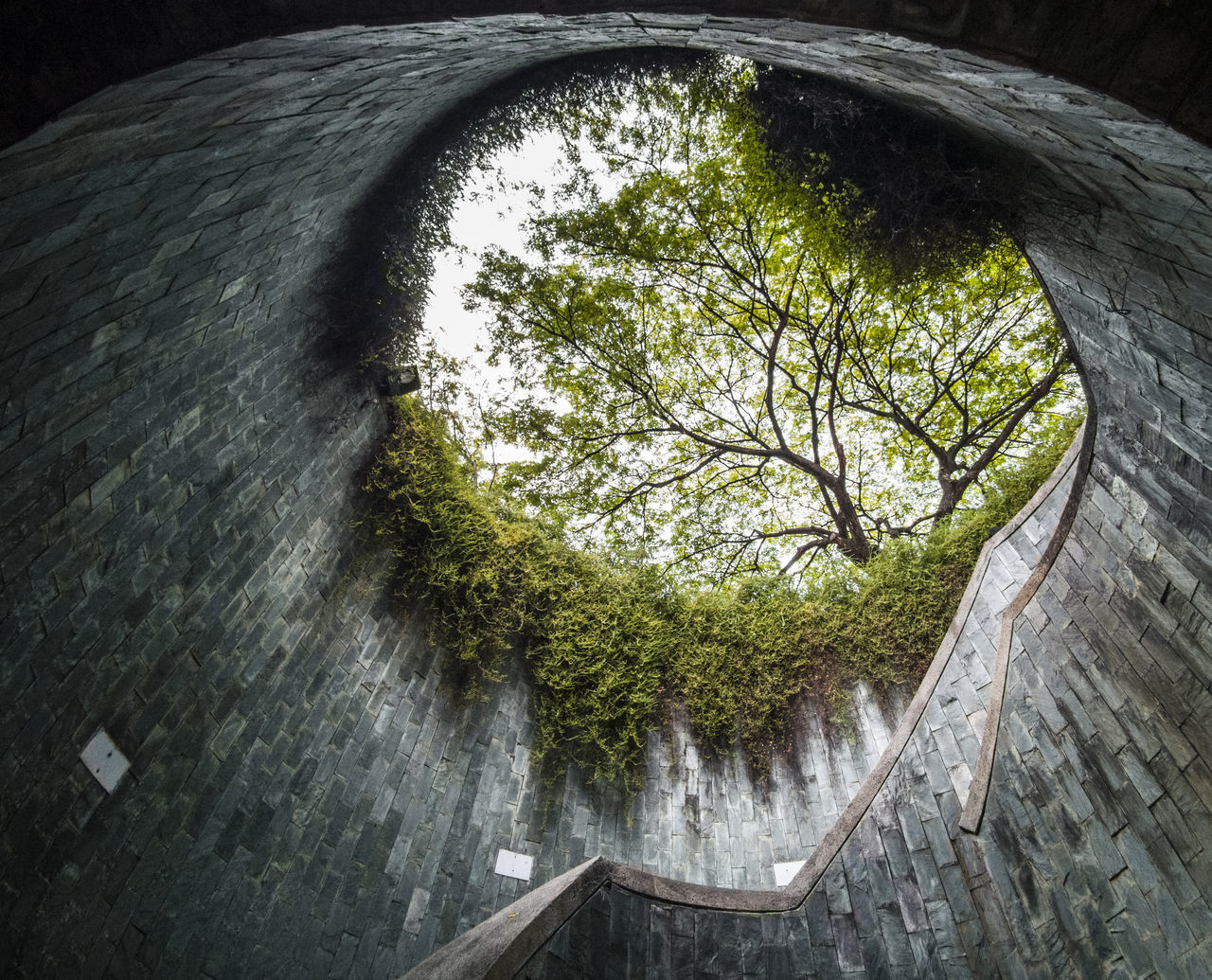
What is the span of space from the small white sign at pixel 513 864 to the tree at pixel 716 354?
319cm

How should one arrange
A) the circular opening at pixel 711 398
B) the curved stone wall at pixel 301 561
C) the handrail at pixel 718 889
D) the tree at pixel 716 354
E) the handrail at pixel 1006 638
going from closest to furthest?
the curved stone wall at pixel 301 561 < the handrail at pixel 718 889 < the handrail at pixel 1006 638 < the circular opening at pixel 711 398 < the tree at pixel 716 354

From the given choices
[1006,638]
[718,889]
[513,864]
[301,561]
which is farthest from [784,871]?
[301,561]

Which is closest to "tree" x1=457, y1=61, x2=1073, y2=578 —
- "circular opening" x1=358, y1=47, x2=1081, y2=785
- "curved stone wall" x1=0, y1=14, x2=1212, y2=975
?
"circular opening" x1=358, y1=47, x2=1081, y2=785

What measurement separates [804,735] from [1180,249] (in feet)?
15.5

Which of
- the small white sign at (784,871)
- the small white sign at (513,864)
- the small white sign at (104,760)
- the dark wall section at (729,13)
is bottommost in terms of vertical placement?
the small white sign at (784,871)

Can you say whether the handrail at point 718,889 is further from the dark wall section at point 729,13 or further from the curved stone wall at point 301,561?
the dark wall section at point 729,13

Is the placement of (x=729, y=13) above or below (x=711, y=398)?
above

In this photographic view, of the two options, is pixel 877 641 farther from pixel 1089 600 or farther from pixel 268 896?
pixel 268 896

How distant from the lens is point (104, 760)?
9.71ft

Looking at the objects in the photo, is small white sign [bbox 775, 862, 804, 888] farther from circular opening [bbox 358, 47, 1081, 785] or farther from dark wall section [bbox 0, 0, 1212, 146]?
dark wall section [bbox 0, 0, 1212, 146]

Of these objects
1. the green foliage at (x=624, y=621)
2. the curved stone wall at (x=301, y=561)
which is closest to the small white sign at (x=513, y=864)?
the curved stone wall at (x=301, y=561)

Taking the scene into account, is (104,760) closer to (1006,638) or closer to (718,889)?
(718,889)

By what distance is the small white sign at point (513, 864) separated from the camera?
475 centimetres

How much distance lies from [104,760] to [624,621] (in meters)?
4.24
